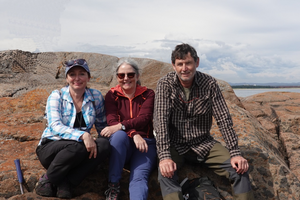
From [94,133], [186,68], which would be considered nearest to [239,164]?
[186,68]

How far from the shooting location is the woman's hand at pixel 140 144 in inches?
123

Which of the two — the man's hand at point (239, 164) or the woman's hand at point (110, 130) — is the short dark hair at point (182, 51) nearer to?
the woman's hand at point (110, 130)

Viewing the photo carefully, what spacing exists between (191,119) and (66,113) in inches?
63.8

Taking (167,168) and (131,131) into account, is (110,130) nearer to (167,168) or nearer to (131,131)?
(131,131)

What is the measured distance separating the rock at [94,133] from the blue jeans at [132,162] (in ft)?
1.13

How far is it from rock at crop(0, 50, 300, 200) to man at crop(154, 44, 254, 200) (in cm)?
38

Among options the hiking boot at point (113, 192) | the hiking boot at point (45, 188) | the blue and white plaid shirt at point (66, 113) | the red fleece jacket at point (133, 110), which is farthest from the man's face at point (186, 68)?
the hiking boot at point (45, 188)

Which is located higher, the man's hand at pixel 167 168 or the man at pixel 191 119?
the man at pixel 191 119

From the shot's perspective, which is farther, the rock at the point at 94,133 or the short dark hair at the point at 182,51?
the rock at the point at 94,133

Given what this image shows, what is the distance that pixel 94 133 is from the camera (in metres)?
4.38

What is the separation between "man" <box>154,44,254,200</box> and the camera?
3158 millimetres

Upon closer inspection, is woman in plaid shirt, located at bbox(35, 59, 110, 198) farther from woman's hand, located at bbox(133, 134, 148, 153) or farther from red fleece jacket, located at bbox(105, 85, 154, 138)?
woman's hand, located at bbox(133, 134, 148, 153)

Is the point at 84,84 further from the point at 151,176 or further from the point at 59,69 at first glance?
the point at 59,69

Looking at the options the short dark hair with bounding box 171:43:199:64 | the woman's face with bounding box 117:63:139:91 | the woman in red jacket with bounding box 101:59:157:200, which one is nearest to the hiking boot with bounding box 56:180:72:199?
the woman in red jacket with bounding box 101:59:157:200
